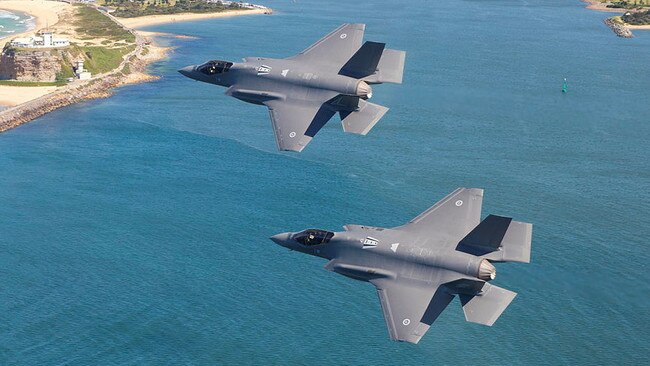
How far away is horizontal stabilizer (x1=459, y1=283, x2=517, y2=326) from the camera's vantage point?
60250 mm

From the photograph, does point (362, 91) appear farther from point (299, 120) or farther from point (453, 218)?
point (453, 218)

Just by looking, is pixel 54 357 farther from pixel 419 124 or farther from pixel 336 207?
pixel 419 124

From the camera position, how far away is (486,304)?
200 feet

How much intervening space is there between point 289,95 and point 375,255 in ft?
41.9

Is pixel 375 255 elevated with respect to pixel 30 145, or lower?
elevated

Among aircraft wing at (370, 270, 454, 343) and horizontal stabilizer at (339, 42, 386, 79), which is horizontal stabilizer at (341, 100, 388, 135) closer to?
horizontal stabilizer at (339, 42, 386, 79)

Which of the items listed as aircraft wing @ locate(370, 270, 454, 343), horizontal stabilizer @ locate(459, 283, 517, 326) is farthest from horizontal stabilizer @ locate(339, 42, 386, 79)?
horizontal stabilizer @ locate(459, 283, 517, 326)

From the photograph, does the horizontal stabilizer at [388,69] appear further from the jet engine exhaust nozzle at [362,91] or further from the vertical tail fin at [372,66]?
the jet engine exhaust nozzle at [362,91]

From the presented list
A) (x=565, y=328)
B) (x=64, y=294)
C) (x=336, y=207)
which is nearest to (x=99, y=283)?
(x=64, y=294)

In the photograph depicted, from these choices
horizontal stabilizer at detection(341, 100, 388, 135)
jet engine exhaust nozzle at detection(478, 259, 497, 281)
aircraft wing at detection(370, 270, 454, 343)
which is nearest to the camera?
horizontal stabilizer at detection(341, 100, 388, 135)

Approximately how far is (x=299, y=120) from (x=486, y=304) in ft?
57.3

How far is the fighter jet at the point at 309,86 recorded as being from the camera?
58844 mm

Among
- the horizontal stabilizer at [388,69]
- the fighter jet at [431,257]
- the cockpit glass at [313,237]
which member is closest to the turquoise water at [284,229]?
the cockpit glass at [313,237]

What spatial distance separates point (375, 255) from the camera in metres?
64.0
